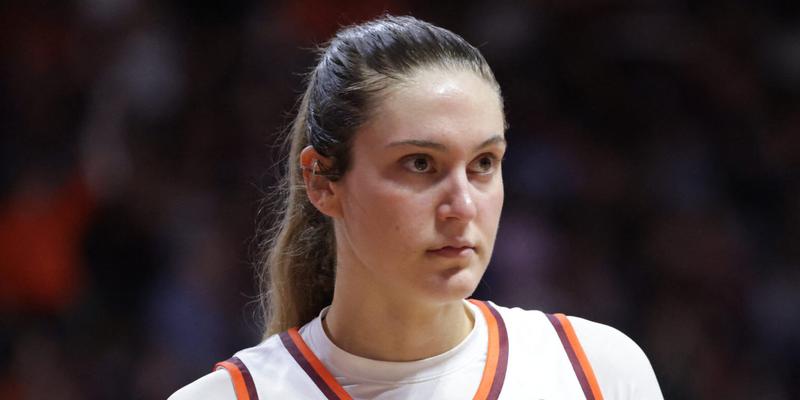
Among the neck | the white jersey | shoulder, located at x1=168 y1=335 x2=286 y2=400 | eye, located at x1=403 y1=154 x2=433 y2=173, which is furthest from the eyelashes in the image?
shoulder, located at x1=168 y1=335 x2=286 y2=400

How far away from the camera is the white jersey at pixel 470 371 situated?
232 cm

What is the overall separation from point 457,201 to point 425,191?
0.21ft

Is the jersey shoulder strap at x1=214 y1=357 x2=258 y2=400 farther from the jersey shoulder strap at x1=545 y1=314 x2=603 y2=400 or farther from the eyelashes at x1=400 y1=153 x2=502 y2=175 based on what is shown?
the jersey shoulder strap at x1=545 y1=314 x2=603 y2=400

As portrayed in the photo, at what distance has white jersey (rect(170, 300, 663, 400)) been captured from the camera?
91.2 inches

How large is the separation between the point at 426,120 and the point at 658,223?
3.19 m

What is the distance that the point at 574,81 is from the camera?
5.64 meters

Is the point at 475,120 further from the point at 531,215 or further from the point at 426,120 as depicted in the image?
the point at 531,215

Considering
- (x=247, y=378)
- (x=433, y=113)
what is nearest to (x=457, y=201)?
(x=433, y=113)

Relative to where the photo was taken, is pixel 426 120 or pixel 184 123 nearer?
pixel 426 120

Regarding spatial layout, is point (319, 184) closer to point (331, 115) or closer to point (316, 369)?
point (331, 115)

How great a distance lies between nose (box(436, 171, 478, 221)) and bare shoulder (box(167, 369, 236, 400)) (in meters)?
0.56

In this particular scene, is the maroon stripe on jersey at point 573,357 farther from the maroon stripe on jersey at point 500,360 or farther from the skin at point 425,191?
the skin at point 425,191

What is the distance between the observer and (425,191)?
2.18 metres

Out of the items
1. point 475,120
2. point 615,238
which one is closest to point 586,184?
point 615,238
